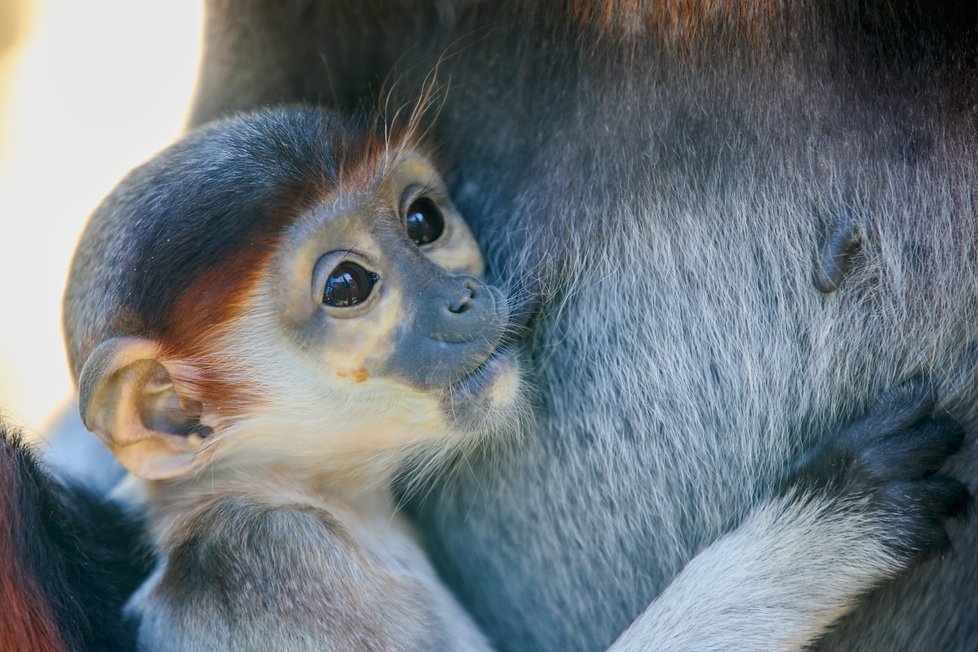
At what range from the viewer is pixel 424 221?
174 centimetres

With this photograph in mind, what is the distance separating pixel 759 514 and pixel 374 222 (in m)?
0.69

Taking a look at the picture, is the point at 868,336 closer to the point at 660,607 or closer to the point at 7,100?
the point at 660,607

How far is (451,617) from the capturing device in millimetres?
1713

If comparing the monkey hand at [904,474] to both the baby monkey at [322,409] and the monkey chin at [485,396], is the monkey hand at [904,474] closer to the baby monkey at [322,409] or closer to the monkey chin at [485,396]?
the baby monkey at [322,409]

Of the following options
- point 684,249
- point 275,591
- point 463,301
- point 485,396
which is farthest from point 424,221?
point 275,591

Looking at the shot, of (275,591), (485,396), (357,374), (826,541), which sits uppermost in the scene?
(357,374)

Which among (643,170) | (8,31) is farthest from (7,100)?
(643,170)

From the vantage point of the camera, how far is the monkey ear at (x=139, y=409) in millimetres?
1556

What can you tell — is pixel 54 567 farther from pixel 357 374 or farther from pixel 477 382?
pixel 477 382

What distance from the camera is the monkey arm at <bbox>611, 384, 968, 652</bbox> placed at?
1.44m

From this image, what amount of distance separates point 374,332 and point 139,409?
359 mm

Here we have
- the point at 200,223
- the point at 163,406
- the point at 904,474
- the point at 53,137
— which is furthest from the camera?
the point at 53,137

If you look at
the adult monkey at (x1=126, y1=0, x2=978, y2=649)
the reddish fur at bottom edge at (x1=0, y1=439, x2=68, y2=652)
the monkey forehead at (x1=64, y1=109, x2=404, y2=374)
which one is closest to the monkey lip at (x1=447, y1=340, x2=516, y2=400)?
the adult monkey at (x1=126, y1=0, x2=978, y2=649)

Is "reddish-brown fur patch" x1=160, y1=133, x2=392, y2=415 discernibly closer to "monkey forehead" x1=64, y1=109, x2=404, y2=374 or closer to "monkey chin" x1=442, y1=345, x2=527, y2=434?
"monkey forehead" x1=64, y1=109, x2=404, y2=374
